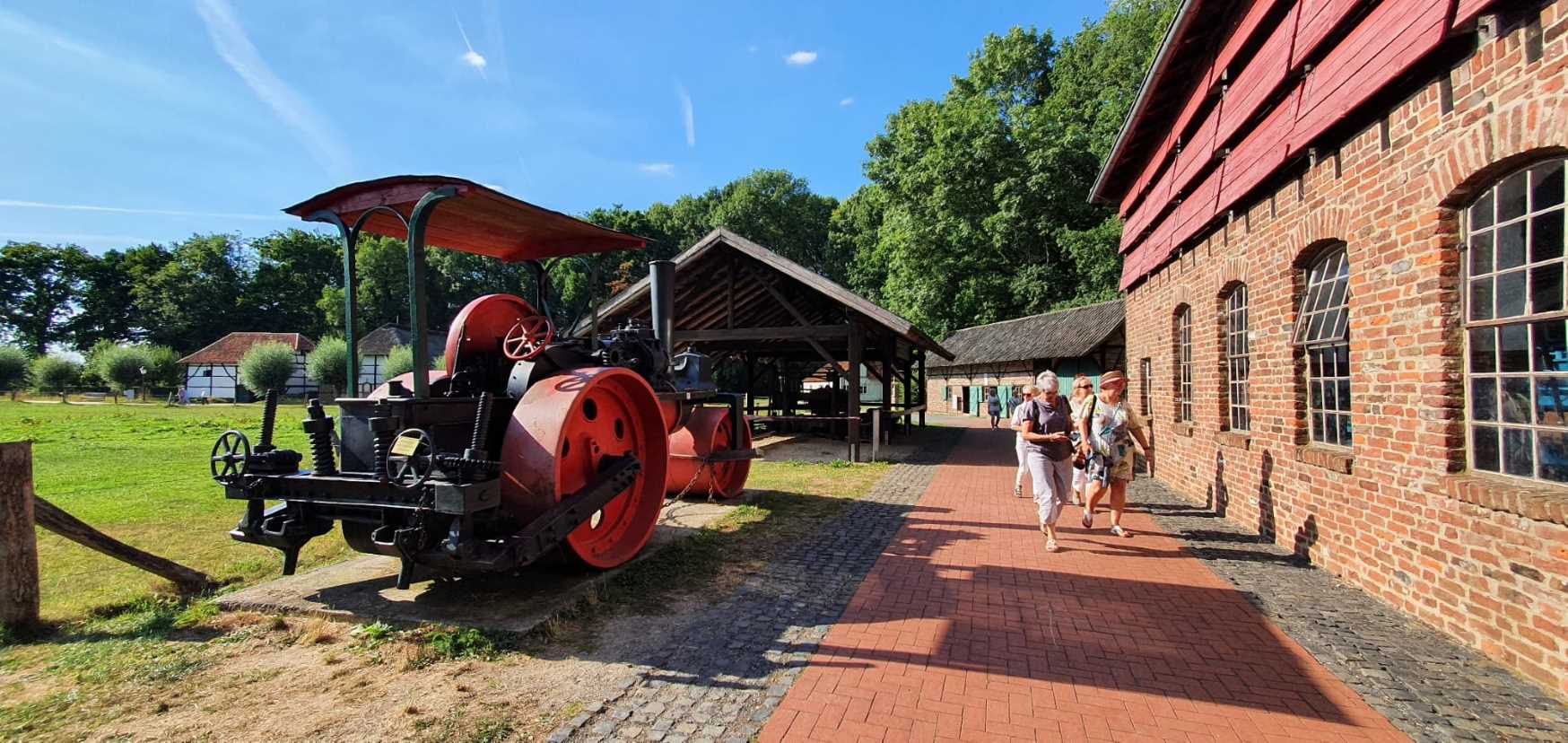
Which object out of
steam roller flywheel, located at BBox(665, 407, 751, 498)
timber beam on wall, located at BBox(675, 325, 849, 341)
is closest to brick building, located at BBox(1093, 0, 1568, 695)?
steam roller flywheel, located at BBox(665, 407, 751, 498)

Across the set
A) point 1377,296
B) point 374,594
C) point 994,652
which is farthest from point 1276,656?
point 374,594

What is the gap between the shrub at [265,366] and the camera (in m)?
39.2

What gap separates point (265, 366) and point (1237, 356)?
155 ft

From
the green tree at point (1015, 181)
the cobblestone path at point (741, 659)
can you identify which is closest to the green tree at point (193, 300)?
the green tree at point (1015, 181)

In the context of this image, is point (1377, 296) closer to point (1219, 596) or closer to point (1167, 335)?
point (1219, 596)

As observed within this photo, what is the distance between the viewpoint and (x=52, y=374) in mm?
41094

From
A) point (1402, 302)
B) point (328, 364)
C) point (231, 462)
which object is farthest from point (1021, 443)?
point (328, 364)

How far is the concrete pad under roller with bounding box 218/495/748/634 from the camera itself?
148 inches

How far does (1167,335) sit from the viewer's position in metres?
8.94

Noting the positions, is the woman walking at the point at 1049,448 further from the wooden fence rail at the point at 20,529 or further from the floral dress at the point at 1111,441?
the wooden fence rail at the point at 20,529

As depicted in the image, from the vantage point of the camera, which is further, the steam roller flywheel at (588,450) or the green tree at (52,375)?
the green tree at (52,375)

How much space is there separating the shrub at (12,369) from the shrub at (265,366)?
1254 centimetres

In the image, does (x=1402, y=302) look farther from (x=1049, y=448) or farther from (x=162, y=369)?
(x=162, y=369)

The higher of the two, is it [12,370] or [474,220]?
[12,370]
